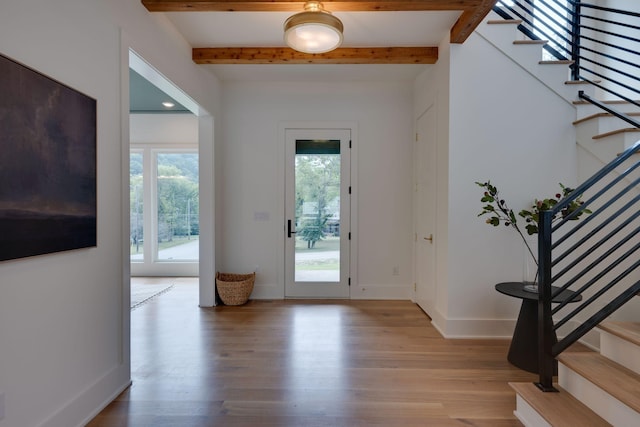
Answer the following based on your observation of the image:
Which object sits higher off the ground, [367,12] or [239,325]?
[367,12]

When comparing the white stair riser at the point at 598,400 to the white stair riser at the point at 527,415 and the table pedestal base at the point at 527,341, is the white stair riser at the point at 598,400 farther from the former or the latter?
the table pedestal base at the point at 527,341

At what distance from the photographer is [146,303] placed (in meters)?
3.98

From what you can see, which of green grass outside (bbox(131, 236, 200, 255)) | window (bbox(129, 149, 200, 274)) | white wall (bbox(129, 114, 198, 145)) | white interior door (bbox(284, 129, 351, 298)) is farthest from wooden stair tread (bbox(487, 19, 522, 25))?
green grass outside (bbox(131, 236, 200, 255))

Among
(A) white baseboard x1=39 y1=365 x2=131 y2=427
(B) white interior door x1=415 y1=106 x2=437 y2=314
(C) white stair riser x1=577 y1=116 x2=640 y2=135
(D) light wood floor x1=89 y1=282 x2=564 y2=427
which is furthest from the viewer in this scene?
(B) white interior door x1=415 y1=106 x2=437 y2=314

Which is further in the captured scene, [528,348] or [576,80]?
[576,80]

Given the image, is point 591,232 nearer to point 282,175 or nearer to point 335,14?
point 335,14

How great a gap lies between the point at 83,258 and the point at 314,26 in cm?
214

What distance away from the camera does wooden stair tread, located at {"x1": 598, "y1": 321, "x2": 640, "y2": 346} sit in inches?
67.5

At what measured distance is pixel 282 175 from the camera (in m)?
4.16

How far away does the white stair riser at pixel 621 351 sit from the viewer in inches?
67.5

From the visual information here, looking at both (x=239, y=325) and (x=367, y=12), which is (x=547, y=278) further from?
(x=239, y=325)

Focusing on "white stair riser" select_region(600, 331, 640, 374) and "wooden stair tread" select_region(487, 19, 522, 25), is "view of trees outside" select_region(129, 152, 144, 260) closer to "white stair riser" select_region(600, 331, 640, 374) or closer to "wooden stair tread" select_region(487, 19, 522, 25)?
"wooden stair tread" select_region(487, 19, 522, 25)

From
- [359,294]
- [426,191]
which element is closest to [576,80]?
[426,191]

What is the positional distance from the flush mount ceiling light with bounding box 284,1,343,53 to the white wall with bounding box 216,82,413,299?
1643 millimetres
